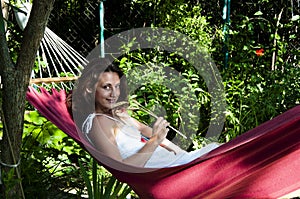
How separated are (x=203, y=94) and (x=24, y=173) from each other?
60.5 inches

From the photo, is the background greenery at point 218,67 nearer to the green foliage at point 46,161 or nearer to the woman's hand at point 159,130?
the green foliage at point 46,161

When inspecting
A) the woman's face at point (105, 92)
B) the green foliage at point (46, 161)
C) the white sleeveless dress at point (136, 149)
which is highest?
the woman's face at point (105, 92)

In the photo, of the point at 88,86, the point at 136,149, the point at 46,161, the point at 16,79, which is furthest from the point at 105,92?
the point at 46,161

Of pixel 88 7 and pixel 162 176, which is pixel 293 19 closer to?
pixel 88 7

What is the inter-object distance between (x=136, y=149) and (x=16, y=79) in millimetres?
640

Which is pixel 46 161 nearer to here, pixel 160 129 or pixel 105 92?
pixel 105 92

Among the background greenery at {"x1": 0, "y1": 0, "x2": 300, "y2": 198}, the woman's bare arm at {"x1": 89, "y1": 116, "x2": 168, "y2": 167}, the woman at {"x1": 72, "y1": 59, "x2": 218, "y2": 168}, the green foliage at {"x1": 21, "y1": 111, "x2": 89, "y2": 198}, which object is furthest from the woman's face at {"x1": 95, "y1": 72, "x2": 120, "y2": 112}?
the background greenery at {"x1": 0, "y1": 0, "x2": 300, "y2": 198}

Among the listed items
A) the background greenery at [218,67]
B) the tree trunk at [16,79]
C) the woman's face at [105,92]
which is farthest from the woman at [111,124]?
the background greenery at [218,67]

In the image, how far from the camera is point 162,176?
1898 millimetres

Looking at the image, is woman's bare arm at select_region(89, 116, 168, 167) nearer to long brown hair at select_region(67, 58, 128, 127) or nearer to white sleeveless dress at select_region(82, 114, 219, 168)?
white sleeveless dress at select_region(82, 114, 219, 168)

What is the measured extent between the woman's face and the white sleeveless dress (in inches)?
3.1

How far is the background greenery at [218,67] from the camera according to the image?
334 centimetres

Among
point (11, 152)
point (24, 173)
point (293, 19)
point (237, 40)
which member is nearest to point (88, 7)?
point (237, 40)

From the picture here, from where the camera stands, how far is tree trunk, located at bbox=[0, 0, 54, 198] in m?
2.00
